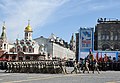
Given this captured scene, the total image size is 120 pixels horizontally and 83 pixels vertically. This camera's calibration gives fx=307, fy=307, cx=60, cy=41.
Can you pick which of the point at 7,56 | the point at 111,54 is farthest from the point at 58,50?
the point at 111,54

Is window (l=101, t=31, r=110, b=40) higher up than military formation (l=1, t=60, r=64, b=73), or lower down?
higher up

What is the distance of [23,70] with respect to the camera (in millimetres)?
34375

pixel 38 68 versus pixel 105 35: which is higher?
pixel 105 35

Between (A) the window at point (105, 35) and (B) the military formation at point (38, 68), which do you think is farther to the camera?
(A) the window at point (105, 35)

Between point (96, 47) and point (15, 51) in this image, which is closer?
point (96, 47)

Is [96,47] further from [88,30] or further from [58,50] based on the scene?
[58,50]

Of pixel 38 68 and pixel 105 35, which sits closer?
pixel 38 68

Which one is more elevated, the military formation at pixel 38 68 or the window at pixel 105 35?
the window at pixel 105 35

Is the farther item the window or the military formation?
the window

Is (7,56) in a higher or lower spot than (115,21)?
lower

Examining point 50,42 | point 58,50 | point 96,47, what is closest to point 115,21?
point 96,47

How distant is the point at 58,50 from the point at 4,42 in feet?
134

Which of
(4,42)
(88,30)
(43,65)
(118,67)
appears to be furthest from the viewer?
(4,42)

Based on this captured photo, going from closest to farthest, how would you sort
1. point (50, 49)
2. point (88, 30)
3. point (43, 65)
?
point (43, 65) → point (88, 30) → point (50, 49)
